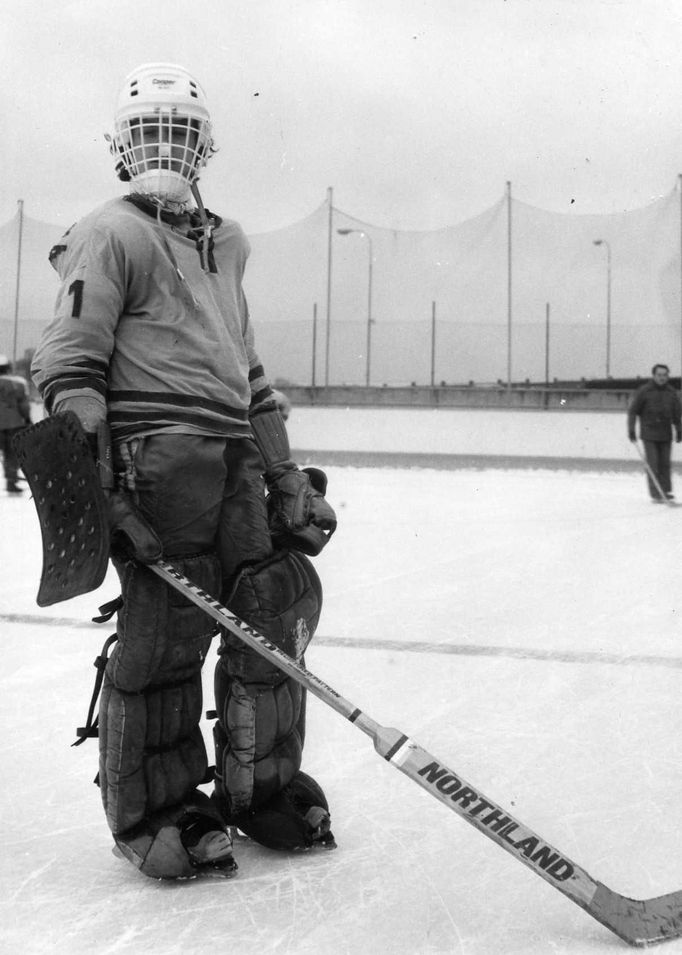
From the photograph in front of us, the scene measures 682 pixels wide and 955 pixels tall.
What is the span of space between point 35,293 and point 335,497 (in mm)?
2937

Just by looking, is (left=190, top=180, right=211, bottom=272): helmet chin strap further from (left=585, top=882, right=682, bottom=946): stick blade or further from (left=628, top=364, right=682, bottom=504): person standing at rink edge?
(left=628, top=364, right=682, bottom=504): person standing at rink edge

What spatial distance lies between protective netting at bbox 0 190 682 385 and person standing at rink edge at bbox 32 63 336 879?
11.2 metres

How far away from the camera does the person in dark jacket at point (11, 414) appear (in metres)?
7.97

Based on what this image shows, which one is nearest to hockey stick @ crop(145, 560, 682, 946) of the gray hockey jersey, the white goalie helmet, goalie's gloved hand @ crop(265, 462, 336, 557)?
goalie's gloved hand @ crop(265, 462, 336, 557)

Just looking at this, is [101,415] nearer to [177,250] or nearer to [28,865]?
[177,250]

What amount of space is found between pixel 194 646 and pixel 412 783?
2.02ft

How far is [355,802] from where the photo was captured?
187 cm

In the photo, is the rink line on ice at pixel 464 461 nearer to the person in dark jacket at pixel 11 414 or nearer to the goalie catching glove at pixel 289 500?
the person in dark jacket at pixel 11 414

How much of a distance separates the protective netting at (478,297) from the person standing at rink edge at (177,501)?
11159 mm

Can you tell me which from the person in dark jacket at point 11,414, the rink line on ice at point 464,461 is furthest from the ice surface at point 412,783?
the rink line on ice at point 464,461

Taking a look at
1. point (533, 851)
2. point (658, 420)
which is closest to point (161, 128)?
point (533, 851)

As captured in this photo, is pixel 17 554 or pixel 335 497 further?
pixel 335 497

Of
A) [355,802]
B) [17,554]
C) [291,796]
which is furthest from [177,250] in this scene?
[17,554]

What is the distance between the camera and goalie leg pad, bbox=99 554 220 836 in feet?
5.07
